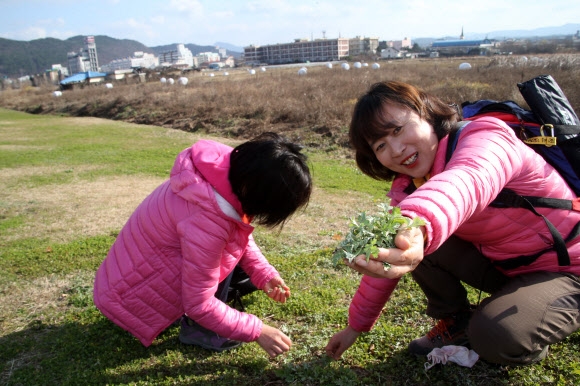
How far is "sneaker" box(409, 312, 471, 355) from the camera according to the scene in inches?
93.6

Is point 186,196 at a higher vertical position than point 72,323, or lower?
higher

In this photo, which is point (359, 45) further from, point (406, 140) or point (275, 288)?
point (406, 140)

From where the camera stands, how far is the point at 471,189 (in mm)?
1420

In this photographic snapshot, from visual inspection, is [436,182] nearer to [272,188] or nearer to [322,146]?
[272,188]

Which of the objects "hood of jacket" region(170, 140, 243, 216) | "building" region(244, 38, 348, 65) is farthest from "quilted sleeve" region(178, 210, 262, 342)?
"building" region(244, 38, 348, 65)

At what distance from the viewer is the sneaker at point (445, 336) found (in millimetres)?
2377

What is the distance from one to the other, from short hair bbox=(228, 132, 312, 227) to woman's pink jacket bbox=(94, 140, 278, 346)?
92 mm

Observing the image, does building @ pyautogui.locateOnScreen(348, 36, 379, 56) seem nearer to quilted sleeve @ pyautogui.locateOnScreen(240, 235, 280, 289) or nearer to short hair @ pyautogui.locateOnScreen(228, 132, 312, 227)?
quilted sleeve @ pyautogui.locateOnScreen(240, 235, 280, 289)

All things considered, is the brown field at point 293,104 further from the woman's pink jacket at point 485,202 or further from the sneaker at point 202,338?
the woman's pink jacket at point 485,202

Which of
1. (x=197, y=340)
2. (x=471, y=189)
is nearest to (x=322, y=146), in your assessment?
(x=197, y=340)

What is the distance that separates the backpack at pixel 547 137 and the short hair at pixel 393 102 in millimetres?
91

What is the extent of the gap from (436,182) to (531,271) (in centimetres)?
101

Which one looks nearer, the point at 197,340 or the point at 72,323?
the point at 197,340

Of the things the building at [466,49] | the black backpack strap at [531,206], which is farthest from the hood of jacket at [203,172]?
the building at [466,49]
